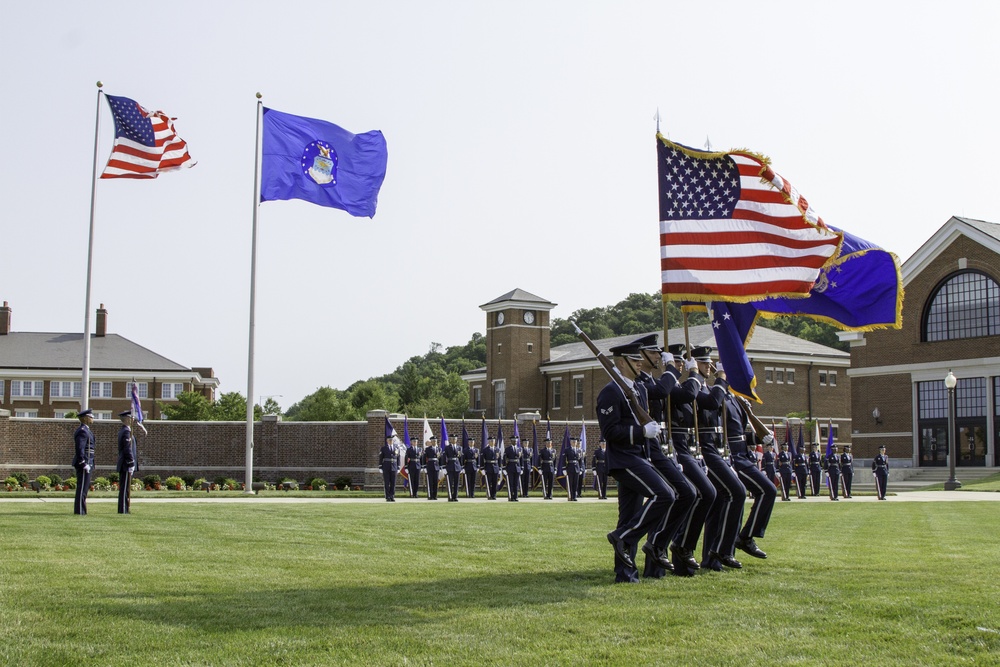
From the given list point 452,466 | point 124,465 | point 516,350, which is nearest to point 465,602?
point 124,465

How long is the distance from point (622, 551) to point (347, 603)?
2.65 m

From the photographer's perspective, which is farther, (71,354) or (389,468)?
(71,354)

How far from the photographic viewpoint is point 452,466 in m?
31.2

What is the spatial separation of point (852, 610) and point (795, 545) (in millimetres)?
5735

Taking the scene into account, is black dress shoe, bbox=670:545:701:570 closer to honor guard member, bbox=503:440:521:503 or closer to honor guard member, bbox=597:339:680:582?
honor guard member, bbox=597:339:680:582

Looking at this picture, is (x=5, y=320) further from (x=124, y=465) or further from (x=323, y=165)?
(x=124, y=465)

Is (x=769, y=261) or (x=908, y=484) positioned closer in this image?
(x=769, y=261)

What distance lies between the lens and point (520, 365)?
7738 cm

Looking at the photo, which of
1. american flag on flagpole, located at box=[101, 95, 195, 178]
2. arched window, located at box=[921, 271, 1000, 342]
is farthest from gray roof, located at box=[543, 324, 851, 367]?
american flag on flagpole, located at box=[101, 95, 195, 178]

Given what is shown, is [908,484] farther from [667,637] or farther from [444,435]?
[667,637]

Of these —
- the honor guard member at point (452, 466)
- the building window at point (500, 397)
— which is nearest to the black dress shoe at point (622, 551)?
the honor guard member at point (452, 466)

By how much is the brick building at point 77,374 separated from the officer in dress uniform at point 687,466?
73.5m

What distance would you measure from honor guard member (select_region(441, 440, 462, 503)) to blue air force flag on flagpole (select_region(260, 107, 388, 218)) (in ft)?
27.3

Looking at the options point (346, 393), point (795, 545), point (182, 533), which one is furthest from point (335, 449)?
point (346, 393)
